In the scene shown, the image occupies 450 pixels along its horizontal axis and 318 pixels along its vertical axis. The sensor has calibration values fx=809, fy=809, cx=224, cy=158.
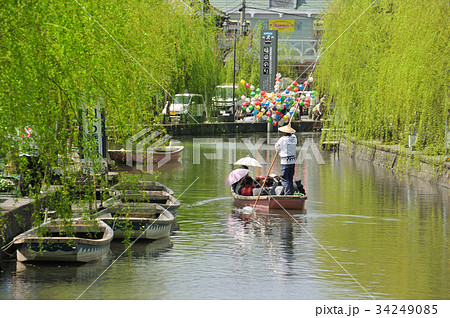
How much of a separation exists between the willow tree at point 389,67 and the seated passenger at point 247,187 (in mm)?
4686

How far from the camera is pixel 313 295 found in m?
11.0

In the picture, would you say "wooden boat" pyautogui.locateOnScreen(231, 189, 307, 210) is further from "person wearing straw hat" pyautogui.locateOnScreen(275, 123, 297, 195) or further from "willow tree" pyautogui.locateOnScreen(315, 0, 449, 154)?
"willow tree" pyautogui.locateOnScreen(315, 0, 449, 154)

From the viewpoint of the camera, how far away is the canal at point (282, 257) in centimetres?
1126

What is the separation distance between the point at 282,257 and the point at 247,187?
251 inches

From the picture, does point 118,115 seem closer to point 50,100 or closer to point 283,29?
point 50,100

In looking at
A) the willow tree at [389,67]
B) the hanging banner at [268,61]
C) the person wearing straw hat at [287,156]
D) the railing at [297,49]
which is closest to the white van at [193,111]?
the hanging banner at [268,61]

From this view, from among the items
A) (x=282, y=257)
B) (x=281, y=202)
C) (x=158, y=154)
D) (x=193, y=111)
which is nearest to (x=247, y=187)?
(x=281, y=202)

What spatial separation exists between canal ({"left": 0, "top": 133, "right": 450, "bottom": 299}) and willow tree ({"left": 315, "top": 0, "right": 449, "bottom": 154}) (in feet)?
7.73

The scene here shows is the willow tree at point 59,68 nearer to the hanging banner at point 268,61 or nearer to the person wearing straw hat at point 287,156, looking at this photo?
the person wearing straw hat at point 287,156

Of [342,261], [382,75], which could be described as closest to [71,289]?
[342,261]

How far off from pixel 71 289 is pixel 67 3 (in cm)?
390

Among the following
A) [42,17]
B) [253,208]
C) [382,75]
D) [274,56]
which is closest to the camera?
[42,17]

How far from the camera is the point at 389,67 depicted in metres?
23.8

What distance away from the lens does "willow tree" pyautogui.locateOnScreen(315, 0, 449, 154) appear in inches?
807
